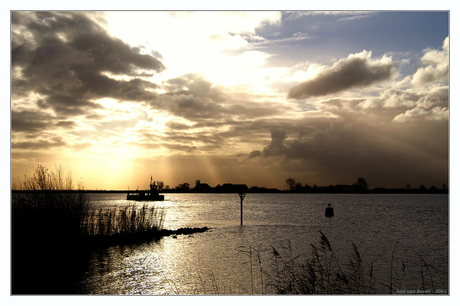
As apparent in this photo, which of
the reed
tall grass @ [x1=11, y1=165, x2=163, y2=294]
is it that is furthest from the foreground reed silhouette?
the reed

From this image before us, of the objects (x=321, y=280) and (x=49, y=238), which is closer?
(x=321, y=280)

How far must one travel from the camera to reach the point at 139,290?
15555 millimetres

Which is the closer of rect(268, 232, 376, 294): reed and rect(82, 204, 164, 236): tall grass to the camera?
rect(268, 232, 376, 294): reed

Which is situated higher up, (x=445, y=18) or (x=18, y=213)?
(x=445, y=18)

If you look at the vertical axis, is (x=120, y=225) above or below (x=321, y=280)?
below

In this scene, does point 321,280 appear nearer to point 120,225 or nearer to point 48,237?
point 48,237

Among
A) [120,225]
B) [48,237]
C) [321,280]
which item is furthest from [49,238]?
[321,280]

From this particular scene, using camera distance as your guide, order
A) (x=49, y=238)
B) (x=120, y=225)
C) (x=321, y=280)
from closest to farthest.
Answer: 1. (x=321, y=280)
2. (x=49, y=238)
3. (x=120, y=225)

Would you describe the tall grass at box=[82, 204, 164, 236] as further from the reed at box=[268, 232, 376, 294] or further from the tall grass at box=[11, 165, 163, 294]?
the reed at box=[268, 232, 376, 294]

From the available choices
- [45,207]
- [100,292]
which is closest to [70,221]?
[45,207]

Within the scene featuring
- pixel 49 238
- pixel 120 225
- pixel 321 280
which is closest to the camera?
pixel 321 280

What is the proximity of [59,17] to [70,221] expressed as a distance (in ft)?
51.3

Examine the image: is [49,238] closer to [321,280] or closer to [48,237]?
[48,237]
